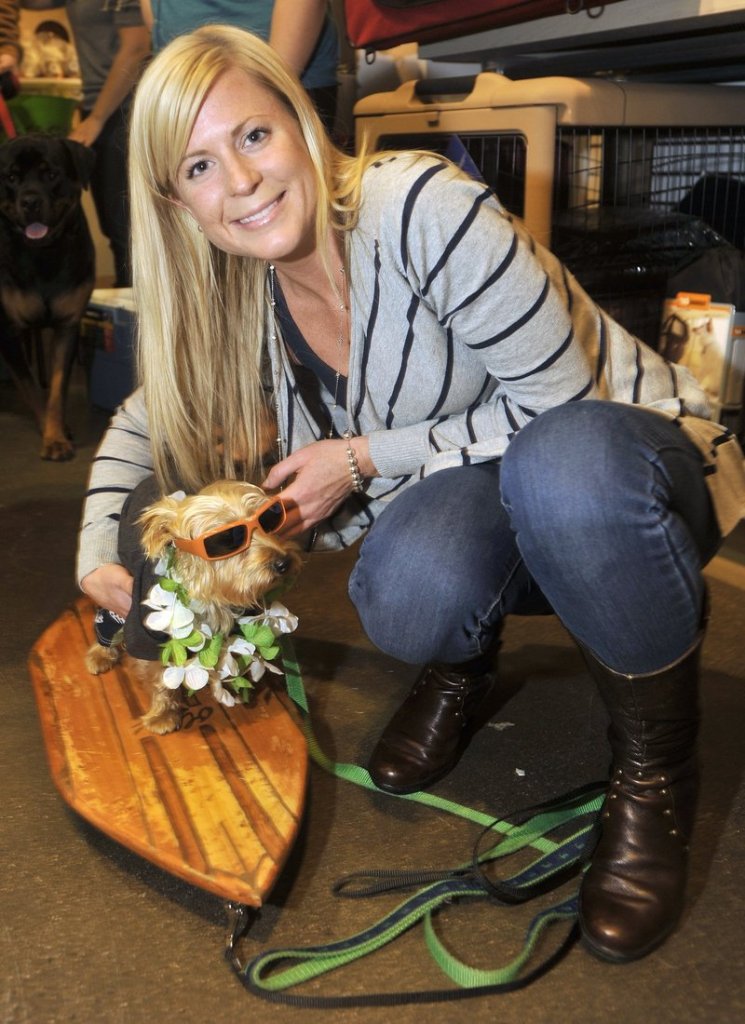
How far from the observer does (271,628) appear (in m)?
1.39

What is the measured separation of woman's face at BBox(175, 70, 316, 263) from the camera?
46.9 inches

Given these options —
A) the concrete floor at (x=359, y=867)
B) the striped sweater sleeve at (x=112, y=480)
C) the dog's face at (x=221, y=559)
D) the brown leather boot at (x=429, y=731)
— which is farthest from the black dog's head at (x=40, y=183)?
the brown leather boot at (x=429, y=731)

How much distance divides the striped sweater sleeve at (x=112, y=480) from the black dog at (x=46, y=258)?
1572 mm

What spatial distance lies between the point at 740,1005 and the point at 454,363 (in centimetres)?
80

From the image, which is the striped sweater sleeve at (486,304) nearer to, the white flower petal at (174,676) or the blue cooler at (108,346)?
the white flower petal at (174,676)

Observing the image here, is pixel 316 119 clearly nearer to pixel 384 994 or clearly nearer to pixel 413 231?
pixel 413 231

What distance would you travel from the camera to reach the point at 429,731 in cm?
136

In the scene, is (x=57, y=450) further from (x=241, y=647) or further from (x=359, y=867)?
(x=359, y=867)

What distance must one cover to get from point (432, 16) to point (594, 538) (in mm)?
1751

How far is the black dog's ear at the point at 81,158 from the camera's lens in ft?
9.86

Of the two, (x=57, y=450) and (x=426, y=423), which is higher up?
(x=426, y=423)

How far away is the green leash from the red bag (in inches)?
63.7

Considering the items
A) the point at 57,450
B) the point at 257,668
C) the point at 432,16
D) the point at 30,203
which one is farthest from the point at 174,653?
the point at 30,203

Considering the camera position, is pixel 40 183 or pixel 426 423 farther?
pixel 40 183
